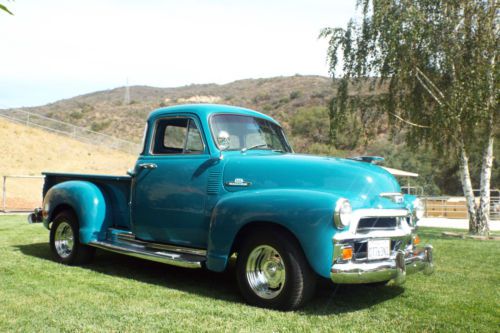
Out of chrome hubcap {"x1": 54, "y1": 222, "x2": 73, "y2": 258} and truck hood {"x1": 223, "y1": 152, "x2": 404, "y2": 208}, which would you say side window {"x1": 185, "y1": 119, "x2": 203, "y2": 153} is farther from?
chrome hubcap {"x1": 54, "y1": 222, "x2": 73, "y2": 258}

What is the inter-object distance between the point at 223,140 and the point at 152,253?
1473mm

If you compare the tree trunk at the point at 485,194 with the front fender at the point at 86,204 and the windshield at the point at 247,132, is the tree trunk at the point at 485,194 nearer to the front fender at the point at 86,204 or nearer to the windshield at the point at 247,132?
the windshield at the point at 247,132

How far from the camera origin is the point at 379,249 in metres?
4.96

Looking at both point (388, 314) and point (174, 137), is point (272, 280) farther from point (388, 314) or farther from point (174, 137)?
point (174, 137)

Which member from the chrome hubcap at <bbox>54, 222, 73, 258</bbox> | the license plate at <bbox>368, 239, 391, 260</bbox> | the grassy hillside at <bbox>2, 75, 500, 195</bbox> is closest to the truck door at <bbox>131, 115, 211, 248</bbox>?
the chrome hubcap at <bbox>54, 222, 73, 258</bbox>

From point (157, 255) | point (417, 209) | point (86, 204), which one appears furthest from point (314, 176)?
point (86, 204)

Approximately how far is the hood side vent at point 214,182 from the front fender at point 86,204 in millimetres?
1947

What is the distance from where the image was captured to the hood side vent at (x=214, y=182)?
5.72 metres

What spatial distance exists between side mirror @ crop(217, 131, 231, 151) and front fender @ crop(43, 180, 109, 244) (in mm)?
2026

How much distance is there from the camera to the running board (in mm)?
5555

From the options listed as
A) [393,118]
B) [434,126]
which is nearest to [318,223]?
[434,126]

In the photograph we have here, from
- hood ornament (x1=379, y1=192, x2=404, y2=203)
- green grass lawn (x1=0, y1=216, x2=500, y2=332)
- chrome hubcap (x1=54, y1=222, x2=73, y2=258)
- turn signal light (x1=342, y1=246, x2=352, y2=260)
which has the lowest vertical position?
green grass lawn (x1=0, y1=216, x2=500, y2=332)

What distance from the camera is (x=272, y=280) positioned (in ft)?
16.8

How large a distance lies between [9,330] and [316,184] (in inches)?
115
